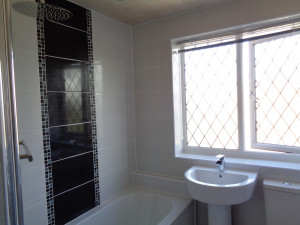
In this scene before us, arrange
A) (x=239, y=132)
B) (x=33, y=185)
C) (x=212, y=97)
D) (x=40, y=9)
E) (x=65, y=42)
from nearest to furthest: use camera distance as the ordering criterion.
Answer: (x=40, y=9) < (x=33, y=185) < (x=65, y=42) < (x=239, y=132) < (x=212, y=97)

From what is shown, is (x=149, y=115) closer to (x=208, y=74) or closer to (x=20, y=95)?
(x=208, y=74)

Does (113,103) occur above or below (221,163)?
above

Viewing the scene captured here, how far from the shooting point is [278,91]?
1.91 meters

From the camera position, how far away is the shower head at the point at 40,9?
42.1 inches

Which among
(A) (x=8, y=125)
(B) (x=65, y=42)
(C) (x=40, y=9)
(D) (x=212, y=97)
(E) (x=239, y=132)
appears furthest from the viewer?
(D) (x=212, y=97)

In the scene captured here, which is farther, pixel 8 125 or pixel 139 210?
pixel 139 210

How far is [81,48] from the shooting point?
1.86 m

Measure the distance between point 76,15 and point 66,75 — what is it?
52 centimetres

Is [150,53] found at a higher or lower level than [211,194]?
higher

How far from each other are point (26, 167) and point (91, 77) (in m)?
0.90

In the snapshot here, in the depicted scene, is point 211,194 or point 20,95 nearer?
point 20,95

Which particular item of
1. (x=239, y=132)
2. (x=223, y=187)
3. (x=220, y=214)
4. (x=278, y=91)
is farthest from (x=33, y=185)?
(x=278, y=91)

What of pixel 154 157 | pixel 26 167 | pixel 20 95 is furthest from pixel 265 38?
pixel 26 167

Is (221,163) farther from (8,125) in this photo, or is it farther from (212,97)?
(8,125)
